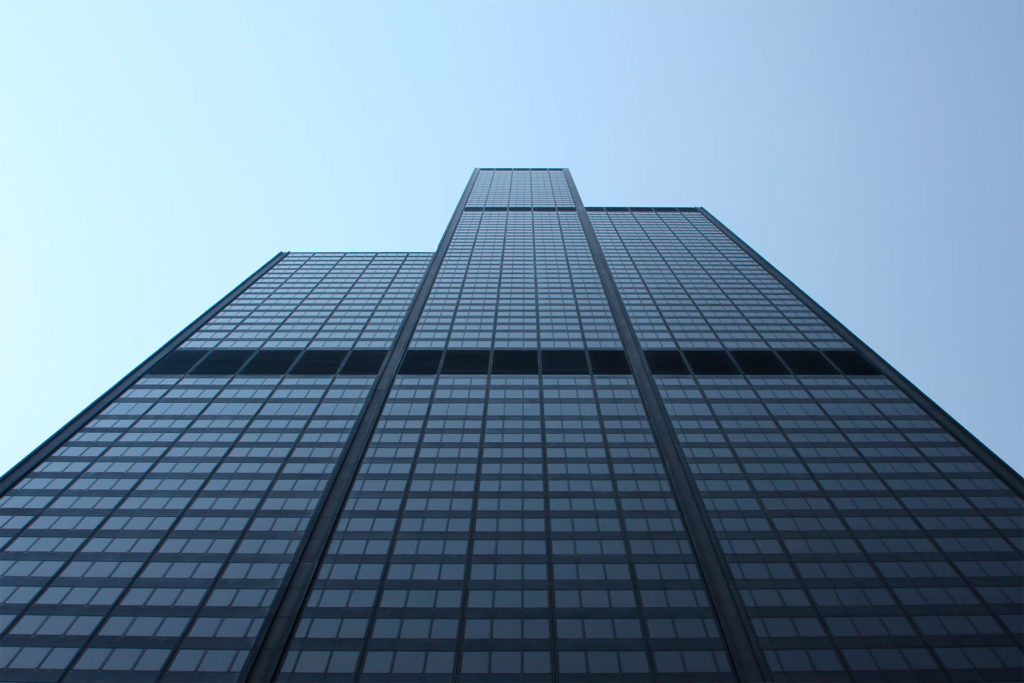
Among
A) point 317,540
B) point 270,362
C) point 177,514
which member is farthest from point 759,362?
point 177,514

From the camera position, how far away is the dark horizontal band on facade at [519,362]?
72.7 metres

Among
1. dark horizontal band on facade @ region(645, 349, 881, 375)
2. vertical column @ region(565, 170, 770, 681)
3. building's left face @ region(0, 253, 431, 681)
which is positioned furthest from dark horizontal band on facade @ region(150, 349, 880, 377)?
vertical column @ region(565, 170, 770, 681)

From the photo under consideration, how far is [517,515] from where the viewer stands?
5059cm

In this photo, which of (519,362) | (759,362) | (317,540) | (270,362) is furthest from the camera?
(270,362)

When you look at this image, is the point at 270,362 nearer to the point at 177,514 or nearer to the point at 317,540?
the point at 177,514

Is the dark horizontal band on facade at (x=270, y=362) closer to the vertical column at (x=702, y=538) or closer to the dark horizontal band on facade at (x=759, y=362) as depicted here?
the vertical column at (x=702, y=538)

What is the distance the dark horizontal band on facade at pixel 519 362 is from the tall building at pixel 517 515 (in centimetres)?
41

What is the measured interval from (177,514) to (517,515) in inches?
1059

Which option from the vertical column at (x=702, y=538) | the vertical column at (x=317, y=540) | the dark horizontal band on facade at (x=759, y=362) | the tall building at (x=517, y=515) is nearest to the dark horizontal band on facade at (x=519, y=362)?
the dark horizontal band on facade at (x=759, y=362)

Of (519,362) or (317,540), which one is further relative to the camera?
(519,362)

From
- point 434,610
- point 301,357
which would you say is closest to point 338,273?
point 301,357

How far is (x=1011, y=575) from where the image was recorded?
45062mm

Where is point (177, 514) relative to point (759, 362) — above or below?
above

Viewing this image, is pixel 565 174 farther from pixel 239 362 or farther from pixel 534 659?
pixel 534 659
